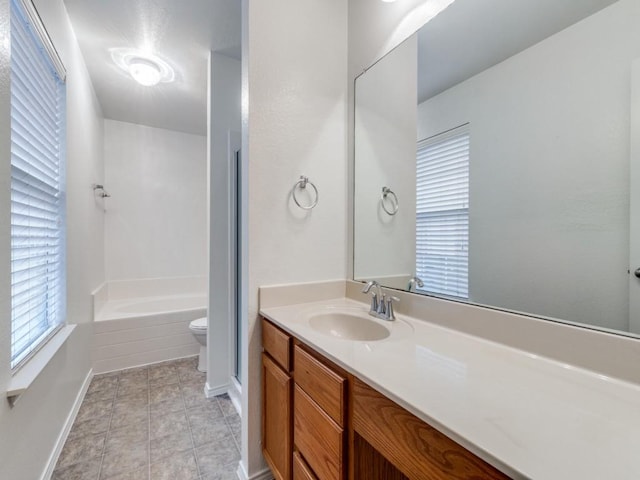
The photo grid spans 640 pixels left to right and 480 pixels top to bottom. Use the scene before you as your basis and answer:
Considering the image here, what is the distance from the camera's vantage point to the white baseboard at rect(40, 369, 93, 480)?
1.38 meters

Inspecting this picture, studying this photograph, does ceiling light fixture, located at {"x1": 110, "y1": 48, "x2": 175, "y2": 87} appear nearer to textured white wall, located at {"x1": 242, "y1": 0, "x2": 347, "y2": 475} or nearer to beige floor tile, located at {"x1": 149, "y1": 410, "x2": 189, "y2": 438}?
textured white wall, located at {"x1": 242, "y1": 0, "x2": 347, "y2": 475}

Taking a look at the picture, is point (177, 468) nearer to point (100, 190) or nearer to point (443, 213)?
point (443, 213)

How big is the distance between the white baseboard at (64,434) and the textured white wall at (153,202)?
1.59 m

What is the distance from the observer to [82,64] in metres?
2.17

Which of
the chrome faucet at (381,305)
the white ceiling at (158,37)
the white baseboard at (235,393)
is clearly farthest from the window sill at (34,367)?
the white ceiling at (158,37)

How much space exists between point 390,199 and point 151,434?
79.9 inches

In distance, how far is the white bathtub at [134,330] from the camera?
2520 millimetres

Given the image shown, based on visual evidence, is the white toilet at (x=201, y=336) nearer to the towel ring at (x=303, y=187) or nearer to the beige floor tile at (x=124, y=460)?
the beige floor tile at (x=124, y=460)

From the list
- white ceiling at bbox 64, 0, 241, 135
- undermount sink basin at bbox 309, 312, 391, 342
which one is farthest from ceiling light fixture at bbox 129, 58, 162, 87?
undermount sink basin at bbox 309, 312, 391, 342

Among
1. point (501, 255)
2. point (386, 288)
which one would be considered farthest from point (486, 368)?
point (386, 288)

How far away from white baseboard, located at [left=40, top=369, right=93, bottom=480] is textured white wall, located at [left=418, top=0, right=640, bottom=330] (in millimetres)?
2185

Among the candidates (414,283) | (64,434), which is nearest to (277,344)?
(414,283)

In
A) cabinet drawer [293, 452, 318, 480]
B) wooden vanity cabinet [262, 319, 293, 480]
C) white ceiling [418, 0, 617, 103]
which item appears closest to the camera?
white ceiling [418, 0, 617, 103]

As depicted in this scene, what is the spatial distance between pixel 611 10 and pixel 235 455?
2376 millimetres
